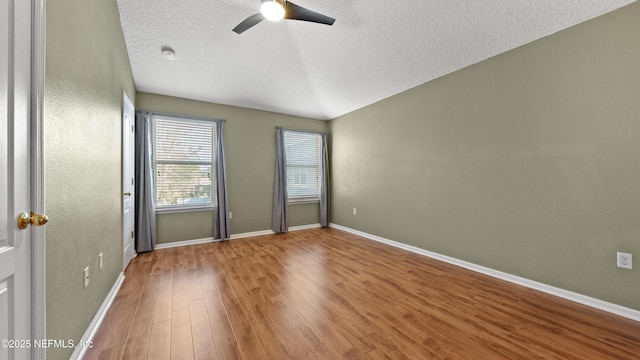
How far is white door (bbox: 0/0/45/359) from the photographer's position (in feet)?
2.65

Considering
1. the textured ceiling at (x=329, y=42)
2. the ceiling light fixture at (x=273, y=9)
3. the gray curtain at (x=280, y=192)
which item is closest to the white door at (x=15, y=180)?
the ceiling light fixture at (x=273, y=9)

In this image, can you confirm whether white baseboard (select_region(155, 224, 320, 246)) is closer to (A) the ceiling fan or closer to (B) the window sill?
(B) the window sill

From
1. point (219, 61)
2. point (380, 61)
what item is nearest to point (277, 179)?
point (219, 61)

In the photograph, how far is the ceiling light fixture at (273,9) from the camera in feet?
6.11

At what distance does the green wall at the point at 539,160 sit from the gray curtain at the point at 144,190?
395cm

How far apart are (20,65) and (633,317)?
404 centimetres

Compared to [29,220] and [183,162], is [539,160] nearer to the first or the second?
[29,220]

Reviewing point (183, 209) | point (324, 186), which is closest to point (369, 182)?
point (324, 186)

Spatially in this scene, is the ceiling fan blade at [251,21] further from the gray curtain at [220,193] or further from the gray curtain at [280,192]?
the gray curtain at [280,192]

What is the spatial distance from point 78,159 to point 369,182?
385 centimetres

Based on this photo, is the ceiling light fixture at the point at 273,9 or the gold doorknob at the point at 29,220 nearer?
A: the gold doorknob at the point at 29,220

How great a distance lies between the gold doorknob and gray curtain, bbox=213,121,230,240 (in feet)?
10.9

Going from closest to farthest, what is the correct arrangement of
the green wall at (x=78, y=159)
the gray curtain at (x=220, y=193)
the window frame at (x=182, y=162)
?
the green wall at (x=78, y=159) → the window frame at (x=182, y=162) → the gray curtain at (x=220, y=193)

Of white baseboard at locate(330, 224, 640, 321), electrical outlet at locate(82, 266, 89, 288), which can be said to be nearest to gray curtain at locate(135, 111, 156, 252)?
electrical outlet at locate(82, 266, 89, 288)
